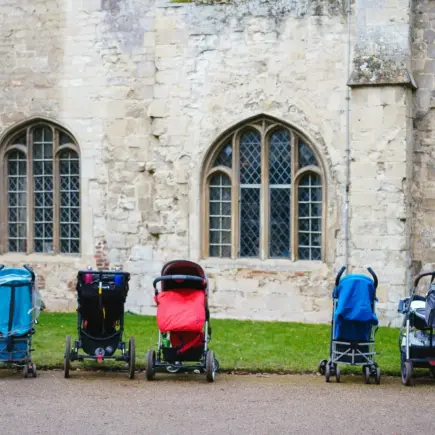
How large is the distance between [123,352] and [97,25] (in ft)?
27.0

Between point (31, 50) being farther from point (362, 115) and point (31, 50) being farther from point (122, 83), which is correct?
point (362, 115)

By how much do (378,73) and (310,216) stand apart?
2668 mm

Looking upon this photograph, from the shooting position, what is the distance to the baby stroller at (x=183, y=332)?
36.7 feet

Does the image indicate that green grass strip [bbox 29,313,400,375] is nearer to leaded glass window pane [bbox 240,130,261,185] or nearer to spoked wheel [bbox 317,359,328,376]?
spoked wheel [bbox 317,359,328,376]

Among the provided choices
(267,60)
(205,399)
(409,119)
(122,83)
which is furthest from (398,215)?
(205,399)

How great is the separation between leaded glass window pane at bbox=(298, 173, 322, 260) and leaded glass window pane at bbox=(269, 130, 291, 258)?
0.23 meters

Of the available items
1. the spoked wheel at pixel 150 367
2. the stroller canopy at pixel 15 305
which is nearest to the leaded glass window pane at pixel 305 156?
the spoked wheel at pixel 150 367

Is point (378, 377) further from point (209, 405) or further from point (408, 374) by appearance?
point (209, 405)

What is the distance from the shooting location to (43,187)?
62.6 ft

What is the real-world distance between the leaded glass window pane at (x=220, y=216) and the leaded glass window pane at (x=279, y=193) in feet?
2.55

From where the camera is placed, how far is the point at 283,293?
669 inches

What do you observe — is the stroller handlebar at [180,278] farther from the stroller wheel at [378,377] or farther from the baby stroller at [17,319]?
the stroller wheel at [378,377]

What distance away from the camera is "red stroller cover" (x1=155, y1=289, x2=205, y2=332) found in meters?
11.1

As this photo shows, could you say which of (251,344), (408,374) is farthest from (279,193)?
(408,374)
